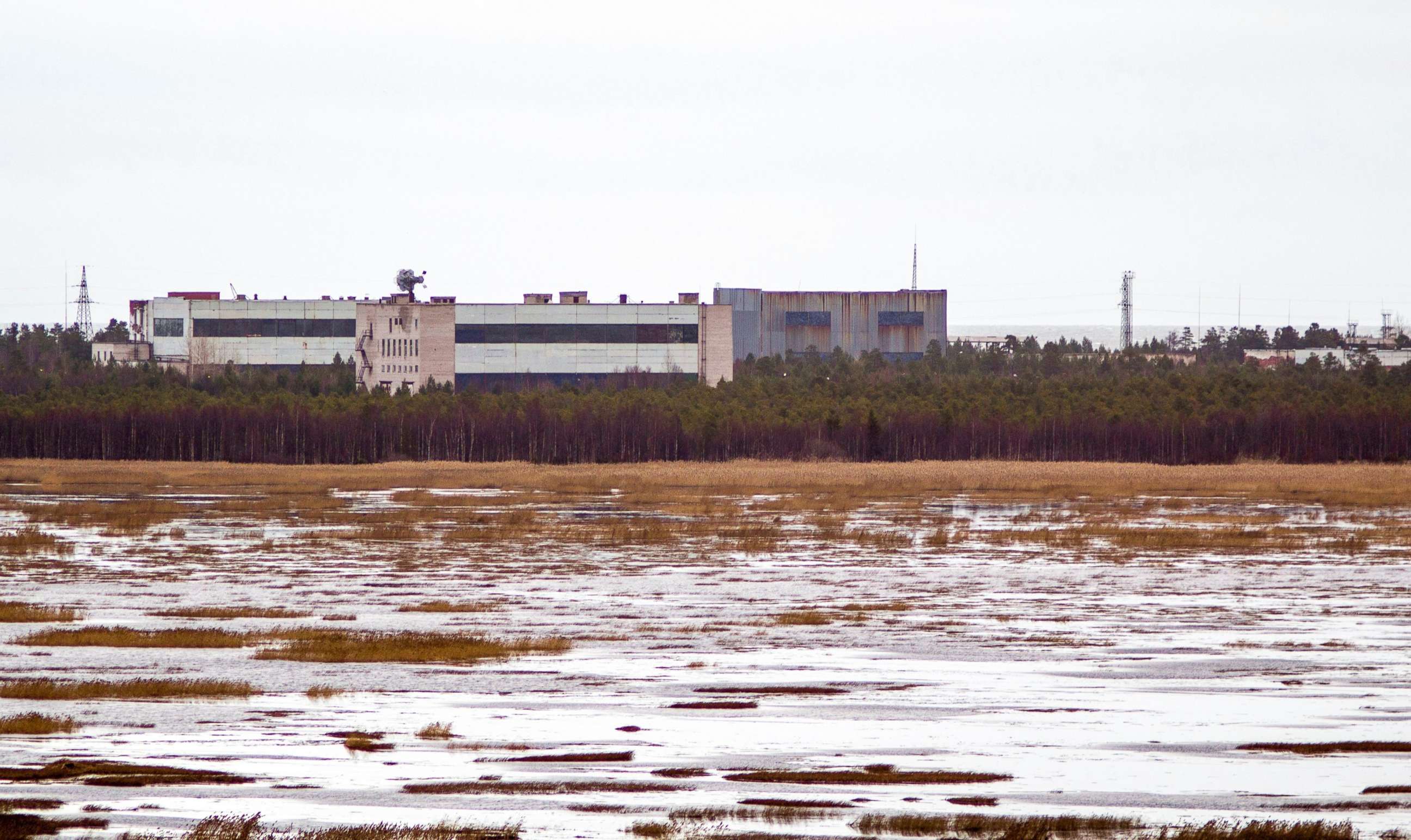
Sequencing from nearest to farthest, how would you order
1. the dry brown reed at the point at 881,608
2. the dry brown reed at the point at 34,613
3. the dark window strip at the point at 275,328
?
the dry brown reed at the point at 34,613 < the dry brown reed at the point at 881,608 < the dark window strip at the point at 275,328

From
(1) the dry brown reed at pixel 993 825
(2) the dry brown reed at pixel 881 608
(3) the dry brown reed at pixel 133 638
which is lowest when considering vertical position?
(1) the dry brown reed at pixel 993 825

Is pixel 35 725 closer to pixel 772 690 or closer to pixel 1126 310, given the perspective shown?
pixel 772 690

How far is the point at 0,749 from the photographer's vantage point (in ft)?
61.5

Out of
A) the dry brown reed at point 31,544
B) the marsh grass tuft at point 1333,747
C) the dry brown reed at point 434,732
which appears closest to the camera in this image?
the marsh grass tuft at point 1333,747

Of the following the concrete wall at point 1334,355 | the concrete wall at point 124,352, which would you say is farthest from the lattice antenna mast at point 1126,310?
the concrete wall at point 124,352

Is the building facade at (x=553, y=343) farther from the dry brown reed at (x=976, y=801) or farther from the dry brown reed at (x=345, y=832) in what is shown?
the dry brown reed at (x=345, y=832)

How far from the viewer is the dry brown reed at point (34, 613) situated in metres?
29.6

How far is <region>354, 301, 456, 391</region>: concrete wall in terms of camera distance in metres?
117

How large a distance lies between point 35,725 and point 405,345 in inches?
3903

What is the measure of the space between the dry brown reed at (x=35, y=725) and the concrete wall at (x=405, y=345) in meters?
96.6

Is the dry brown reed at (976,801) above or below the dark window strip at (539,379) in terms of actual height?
below

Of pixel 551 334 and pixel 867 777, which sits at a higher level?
pixel 551 334

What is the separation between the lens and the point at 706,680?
23578 millimetres

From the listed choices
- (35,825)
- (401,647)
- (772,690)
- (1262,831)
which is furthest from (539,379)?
(1262,831)
